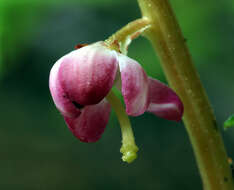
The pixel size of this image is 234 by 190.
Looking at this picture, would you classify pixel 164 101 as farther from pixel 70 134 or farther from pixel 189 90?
pixel 70 134

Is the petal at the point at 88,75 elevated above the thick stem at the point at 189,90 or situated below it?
above

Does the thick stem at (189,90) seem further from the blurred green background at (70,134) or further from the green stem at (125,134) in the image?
the blurred green background at (70,134)

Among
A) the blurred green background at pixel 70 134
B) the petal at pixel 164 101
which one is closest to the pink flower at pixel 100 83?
the petal at pixel 164 101

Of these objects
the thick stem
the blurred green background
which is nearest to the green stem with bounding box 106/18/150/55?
the thick stem

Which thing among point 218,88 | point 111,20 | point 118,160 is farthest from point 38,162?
point 218,88

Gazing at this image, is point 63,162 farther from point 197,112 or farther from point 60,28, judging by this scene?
point 197,112

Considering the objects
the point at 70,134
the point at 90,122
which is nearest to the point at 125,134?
the point at 90,122
